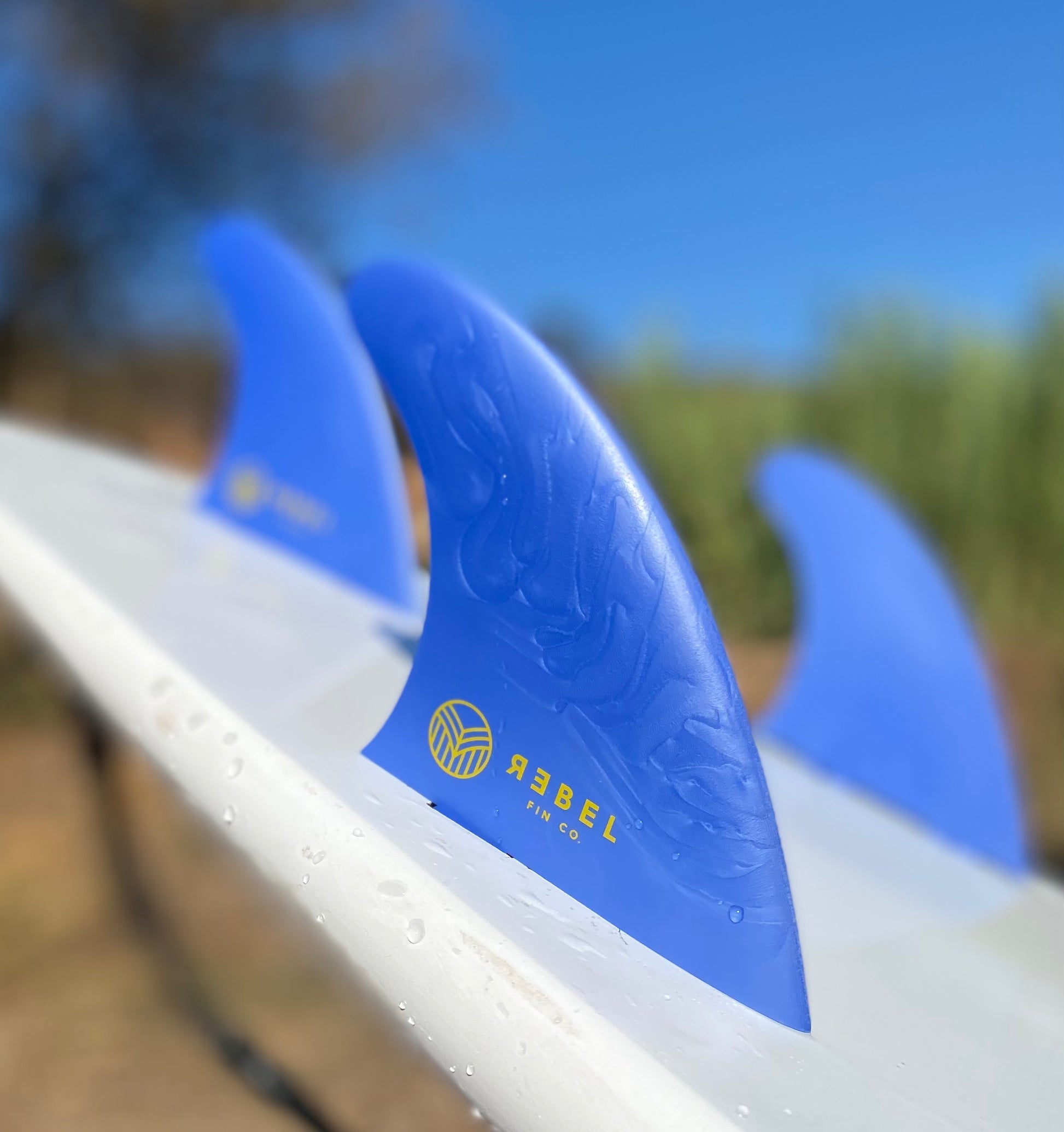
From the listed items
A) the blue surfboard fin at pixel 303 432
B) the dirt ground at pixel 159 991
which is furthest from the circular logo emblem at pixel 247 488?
the dirt ground at pixel 159 991

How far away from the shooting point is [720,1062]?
674mm

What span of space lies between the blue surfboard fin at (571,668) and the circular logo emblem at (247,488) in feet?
3.38

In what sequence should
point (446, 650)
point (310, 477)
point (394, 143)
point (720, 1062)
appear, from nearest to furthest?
point (720, 1062) → point (446, 650) → point (310, 477) → point (394, 143)

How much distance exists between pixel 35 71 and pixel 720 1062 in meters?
5.20

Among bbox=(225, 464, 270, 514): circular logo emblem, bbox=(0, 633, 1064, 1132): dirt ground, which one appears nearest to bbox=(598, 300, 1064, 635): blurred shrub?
bbox=(0, 633, 1064, 1132): dirt ground

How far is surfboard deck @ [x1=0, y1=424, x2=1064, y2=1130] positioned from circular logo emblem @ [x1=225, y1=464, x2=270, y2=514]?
0.36 m

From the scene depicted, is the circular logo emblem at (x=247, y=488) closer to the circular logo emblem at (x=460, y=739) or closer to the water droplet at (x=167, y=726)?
the water droplet at (x=167, y=726)

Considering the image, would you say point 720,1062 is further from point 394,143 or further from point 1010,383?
point 394,143

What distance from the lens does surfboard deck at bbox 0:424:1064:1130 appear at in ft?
2.22

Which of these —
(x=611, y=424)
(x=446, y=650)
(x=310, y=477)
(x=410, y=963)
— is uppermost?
(x=611, y=424)

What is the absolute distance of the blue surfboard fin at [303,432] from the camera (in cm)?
169

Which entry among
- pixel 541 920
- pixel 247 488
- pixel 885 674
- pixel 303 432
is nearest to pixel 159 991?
pixel 247 488

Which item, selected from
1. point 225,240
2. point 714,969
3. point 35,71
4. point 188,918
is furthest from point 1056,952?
point 35,71

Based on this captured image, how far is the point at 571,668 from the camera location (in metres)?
0.81
